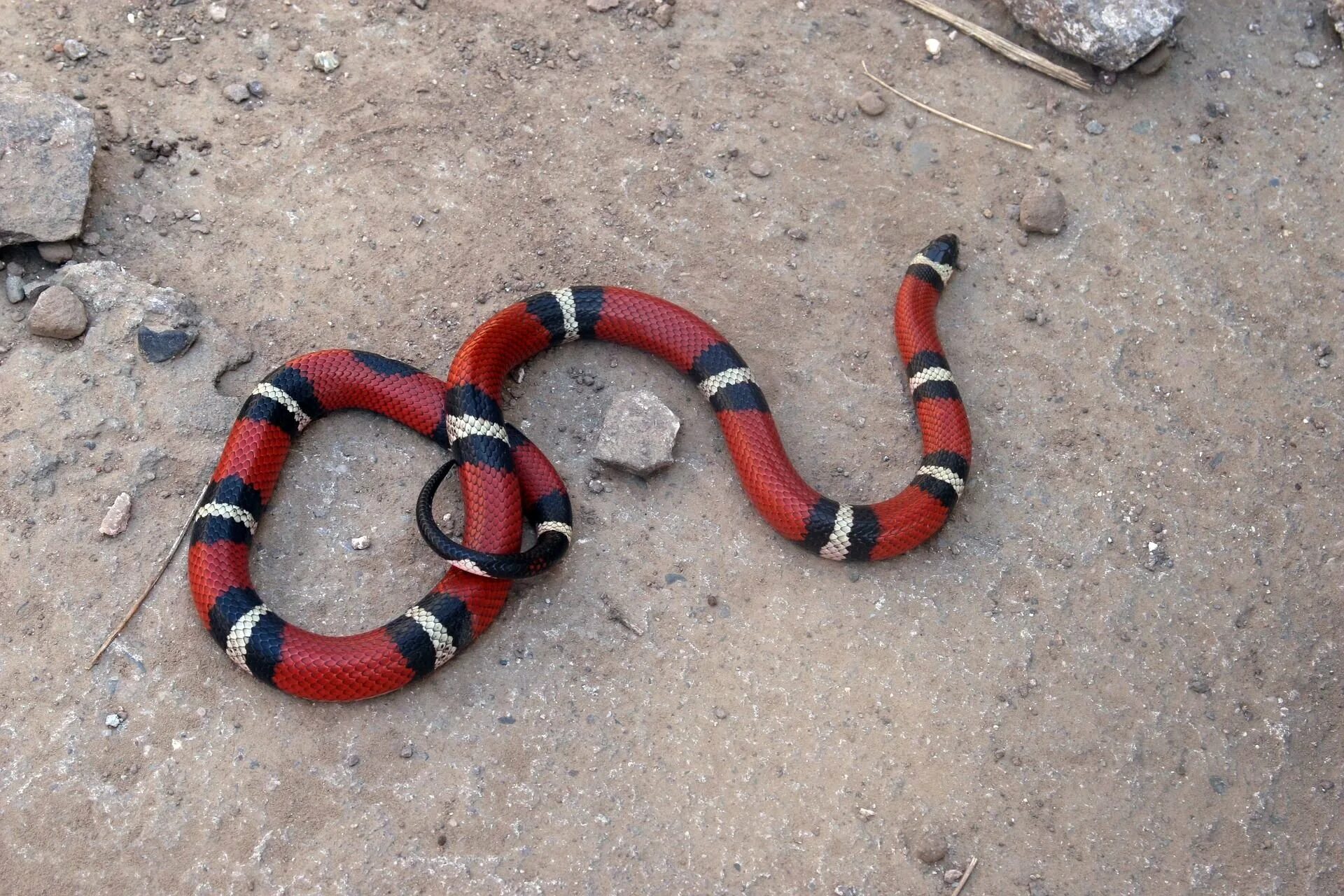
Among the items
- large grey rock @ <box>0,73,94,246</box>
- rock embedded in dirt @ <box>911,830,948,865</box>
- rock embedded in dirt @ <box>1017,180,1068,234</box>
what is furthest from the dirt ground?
large grey rock @ <box>0,73,94,246</box>

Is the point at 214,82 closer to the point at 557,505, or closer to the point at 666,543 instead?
the point at 557,505

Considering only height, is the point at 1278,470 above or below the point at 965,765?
above

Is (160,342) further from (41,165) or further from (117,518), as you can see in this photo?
(41,165)

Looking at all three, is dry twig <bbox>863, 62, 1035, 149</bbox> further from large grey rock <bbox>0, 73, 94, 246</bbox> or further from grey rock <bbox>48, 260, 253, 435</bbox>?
large grey rock <bbox>0, 73, 94, 246</bbox>

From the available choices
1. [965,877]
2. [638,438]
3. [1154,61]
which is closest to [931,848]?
[965,877]

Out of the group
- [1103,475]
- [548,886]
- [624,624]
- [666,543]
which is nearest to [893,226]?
A: [1103,475]

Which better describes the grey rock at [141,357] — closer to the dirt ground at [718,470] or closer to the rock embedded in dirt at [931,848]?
the dirt ground at [718,470]
